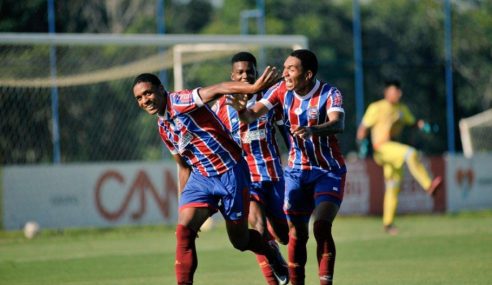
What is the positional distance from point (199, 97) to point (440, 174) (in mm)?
16813

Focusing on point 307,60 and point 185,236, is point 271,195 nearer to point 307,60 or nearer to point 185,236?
point 307,60

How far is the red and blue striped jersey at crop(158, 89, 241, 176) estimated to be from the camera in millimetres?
8984

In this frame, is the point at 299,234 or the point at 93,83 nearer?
the point at 299,234

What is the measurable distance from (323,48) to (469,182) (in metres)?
22.1

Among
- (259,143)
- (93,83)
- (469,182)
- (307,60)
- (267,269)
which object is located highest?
(93,83)

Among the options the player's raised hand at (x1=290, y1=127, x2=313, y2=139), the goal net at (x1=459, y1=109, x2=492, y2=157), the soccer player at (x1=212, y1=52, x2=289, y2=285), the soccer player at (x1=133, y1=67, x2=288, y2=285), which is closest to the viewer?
the player's raised hand at (x1=290, y1=127, x2=313, y2=139)

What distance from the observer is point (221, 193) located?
365 inches

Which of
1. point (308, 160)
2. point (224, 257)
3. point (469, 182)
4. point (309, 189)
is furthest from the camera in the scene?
point (469, 182)

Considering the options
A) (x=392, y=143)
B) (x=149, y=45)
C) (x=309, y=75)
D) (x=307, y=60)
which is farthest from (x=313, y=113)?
(x=149, y=45)

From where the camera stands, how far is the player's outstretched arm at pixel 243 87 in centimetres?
827

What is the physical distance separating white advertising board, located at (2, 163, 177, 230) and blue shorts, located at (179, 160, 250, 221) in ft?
34.3

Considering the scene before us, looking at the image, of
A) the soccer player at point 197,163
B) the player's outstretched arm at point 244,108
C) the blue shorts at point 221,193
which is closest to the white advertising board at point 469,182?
the player's outstretched arm at point 244,108

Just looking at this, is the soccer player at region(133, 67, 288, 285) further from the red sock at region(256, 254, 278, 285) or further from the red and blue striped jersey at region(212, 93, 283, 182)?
the red and blue striped jersey at region(212, 93, 283, 182)

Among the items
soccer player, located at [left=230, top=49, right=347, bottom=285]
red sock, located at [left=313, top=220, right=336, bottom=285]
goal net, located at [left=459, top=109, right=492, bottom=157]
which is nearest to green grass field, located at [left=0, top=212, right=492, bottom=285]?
soccer player, located at [left=230, top=49, right=347, bottom=285]
